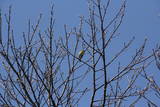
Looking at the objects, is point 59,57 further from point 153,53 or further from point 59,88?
point 153,53

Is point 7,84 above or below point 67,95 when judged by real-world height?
above

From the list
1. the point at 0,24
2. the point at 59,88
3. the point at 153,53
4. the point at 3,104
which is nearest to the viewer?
the point at 0,24

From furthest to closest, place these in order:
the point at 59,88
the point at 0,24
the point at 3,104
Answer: the point at 59,88, the point at 3,104, the point at 0,24

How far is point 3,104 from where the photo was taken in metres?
3.14

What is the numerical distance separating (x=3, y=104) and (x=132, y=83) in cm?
163

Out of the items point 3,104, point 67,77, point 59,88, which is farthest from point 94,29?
point 3,104

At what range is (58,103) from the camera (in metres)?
3.19

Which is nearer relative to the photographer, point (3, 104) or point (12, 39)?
point (12, 39)

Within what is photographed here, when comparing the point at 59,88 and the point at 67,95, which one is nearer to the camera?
the point at 67,95

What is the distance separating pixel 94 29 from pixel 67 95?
90 cm

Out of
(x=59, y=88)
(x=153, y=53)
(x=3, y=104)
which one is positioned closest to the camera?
(x=3, y=104)

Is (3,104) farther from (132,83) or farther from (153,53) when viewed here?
(153,53)

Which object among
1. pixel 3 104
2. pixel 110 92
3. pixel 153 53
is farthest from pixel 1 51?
pixel 153 53

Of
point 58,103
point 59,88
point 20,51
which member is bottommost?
point 58,103
